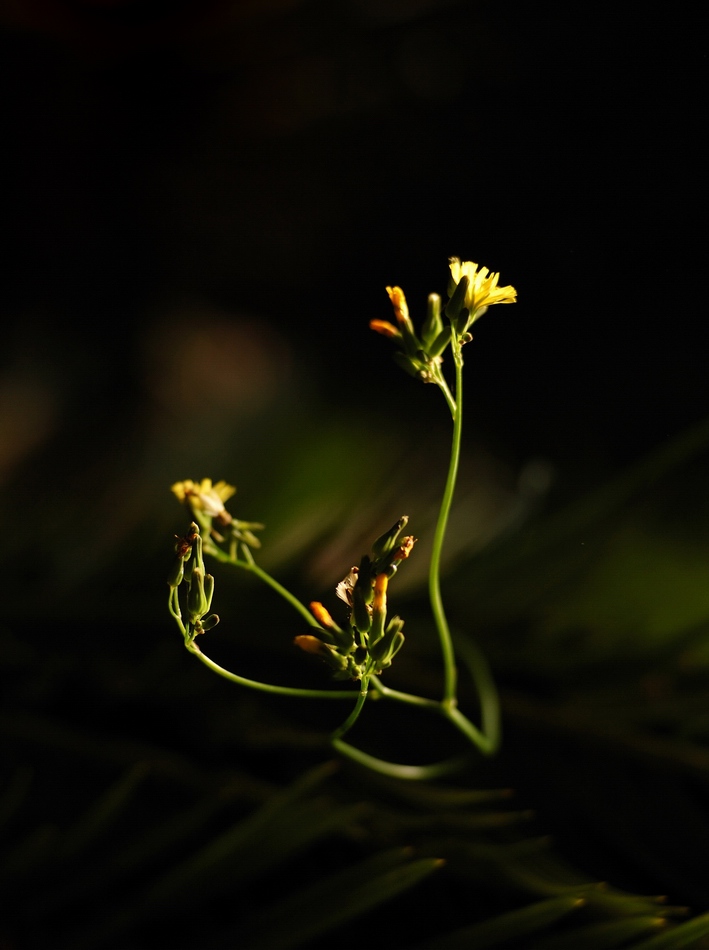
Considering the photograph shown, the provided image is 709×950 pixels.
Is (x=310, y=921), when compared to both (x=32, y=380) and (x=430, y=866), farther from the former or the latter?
(x=32, y=380)

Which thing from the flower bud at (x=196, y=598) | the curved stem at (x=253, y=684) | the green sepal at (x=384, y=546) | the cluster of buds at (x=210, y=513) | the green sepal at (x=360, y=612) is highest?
the cluster of buds at (x=210, y=513)

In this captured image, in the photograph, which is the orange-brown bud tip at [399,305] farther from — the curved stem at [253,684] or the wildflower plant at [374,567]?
the curved stem at [253,684]

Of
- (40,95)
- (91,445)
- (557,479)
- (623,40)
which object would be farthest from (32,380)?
(623,40)

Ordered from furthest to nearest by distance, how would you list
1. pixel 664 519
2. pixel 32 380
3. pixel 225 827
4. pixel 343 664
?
pixel 32 380 → pixel 664 519 → pixel 225 827 → pixel 343 664

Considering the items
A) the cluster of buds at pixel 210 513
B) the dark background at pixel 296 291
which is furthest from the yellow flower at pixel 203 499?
the dark background at pixel 296 291

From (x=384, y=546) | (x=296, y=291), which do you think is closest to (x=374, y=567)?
(x=384, y=546)

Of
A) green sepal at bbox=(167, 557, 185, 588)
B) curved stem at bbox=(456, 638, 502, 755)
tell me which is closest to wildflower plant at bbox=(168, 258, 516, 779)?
green sepal at bbox=(167, 557, 185, 588)
